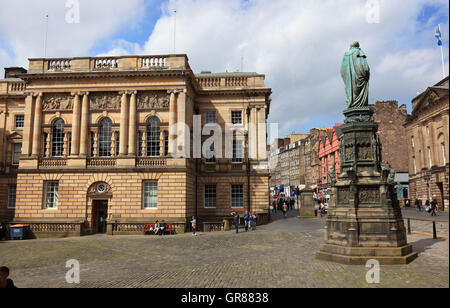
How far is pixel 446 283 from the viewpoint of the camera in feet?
11.5

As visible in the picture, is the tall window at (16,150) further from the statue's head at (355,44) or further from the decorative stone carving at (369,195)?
the decorative stone carving at (369,195)

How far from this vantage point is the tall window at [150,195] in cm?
2825

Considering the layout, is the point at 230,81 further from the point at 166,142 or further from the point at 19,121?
the point at 19,121

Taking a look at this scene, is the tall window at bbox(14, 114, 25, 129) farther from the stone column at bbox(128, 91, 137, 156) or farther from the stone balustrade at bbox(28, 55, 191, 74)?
the stone column at bbox(128, 91, 137, 156)

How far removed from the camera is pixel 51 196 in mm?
29078

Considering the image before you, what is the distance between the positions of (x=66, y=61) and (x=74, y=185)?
11185mm

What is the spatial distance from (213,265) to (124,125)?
19203mm

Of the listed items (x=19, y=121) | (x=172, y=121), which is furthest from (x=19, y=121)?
(x=172, y=121)

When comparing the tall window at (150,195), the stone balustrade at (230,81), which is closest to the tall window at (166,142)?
the tall window at (150,195)

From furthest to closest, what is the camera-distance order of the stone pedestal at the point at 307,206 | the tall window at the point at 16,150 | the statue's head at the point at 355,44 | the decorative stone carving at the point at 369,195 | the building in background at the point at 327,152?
1. the building in background at the point at 327,152
2. the tall window at the point at 16,150
3. the stone pedestal at the point at 307,206
4. the statue's head at the point at 355,44
5. the decorative stone carving at the point at 369,195

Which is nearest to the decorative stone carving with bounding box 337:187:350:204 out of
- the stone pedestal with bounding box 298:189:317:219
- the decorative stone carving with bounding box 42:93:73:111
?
the stone pedestal with bounding box 298:189:317:219

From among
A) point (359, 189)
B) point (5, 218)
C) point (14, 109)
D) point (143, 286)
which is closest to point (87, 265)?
point (143, 286)

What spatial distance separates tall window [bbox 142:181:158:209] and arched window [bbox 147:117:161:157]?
268cm

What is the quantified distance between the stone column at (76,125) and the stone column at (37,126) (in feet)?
10.3
